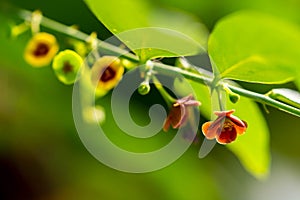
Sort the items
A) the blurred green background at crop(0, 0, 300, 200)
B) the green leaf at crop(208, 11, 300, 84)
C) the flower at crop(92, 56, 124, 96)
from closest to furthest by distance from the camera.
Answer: the green leaf at crop(208, 11, 300, 84) < the flower at crop(92, 56, 124, 96) < the blurred green background at crop(0, 0, 300, 200)

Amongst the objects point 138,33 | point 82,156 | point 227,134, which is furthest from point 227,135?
point 82,156

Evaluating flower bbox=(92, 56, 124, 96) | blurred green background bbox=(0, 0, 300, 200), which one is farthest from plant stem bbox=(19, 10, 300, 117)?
blurred green background bbox=(0, 0, 300, 200)

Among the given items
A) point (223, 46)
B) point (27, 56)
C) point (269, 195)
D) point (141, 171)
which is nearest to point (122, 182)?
point (141, 171)

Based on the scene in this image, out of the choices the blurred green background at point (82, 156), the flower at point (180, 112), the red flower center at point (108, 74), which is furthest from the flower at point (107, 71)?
the blurred green background at point (82, 156)

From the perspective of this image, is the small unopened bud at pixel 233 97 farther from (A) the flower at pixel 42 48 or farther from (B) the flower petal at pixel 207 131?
(A) the flower at pixel 42 48

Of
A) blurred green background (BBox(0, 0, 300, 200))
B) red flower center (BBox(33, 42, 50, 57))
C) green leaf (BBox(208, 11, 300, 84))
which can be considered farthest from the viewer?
blurred green background (BBox(0, 0, 300, 200))

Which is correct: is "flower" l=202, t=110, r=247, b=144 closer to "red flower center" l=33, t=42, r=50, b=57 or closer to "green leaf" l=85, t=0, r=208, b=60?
"green leaf" l=85, t=0, r=208, b=60

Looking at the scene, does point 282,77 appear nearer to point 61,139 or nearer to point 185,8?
point 185,8
